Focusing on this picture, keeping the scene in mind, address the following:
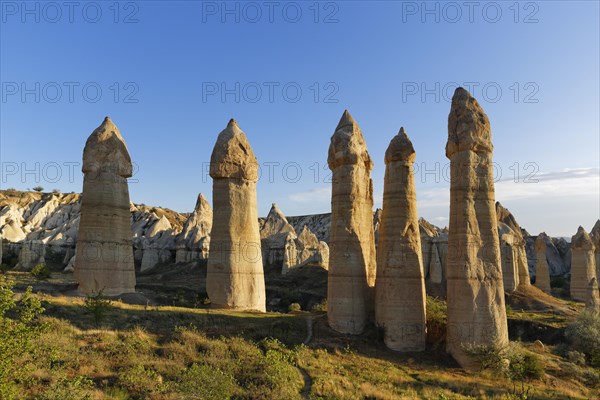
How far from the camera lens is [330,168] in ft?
73.1

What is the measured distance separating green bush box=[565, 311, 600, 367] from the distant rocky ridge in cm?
1458

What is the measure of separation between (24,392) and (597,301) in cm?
3504

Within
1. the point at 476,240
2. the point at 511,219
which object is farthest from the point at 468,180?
the point at 511,219

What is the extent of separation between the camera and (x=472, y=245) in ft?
60.6

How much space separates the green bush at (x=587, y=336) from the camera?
23.0 m

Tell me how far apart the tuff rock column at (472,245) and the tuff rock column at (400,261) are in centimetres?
133

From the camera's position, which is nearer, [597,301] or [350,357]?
[350,357]

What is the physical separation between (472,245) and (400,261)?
9.30 ft

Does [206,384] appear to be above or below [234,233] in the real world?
below

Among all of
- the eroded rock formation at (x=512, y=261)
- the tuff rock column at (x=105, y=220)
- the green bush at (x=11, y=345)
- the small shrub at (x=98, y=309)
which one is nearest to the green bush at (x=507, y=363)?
the small shrub at (x=98, y=309)

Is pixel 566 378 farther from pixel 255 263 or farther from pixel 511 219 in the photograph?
pixel 511 219

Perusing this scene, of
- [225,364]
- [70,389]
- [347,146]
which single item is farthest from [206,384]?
[347,146]

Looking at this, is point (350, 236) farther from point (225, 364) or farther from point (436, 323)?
point (225, 364)

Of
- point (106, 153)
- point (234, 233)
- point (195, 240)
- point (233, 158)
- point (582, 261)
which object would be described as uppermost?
point (106, 153)
